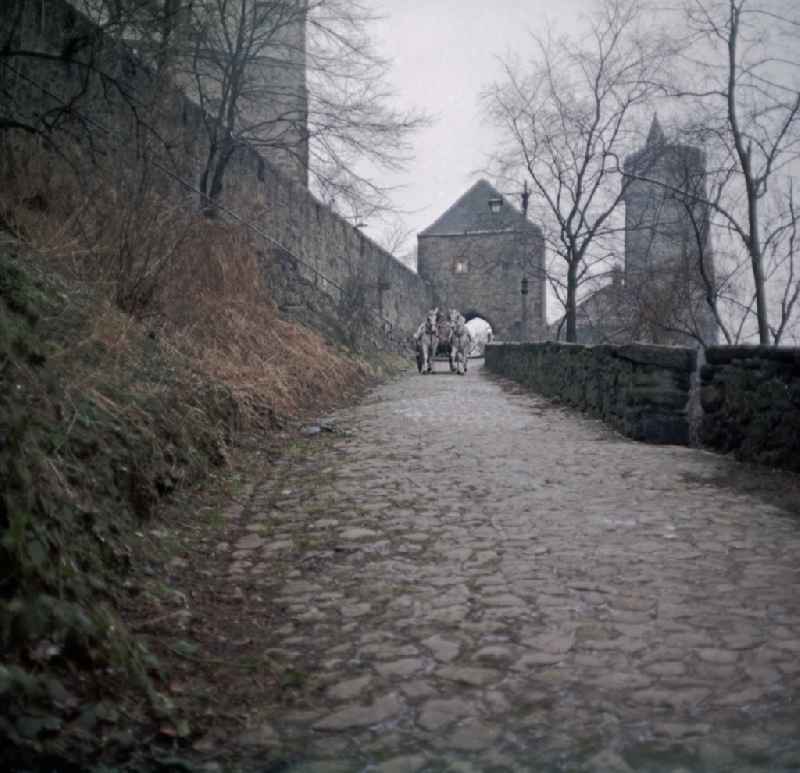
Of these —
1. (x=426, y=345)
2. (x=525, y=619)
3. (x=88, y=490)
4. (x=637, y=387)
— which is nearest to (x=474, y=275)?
(x=426, y=345)

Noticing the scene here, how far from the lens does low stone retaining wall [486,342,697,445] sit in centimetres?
626

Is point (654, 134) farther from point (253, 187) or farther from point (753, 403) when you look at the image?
point (753, 403)

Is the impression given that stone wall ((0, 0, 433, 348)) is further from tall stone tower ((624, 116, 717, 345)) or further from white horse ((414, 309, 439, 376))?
tall stone tower ((624, 116, 717, 345))

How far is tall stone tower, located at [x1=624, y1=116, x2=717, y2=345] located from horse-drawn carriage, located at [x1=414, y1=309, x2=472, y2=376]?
13.6ft

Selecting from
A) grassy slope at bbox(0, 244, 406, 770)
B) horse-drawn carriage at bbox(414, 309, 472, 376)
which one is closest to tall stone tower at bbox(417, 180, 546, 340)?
horse-drawn carriage at bbox(414, 309, 472, 376)

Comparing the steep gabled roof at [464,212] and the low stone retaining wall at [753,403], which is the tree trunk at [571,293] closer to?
the low stone retaining wall at [753,403]

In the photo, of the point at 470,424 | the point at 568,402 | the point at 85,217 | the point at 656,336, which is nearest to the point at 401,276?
the point at 656,336

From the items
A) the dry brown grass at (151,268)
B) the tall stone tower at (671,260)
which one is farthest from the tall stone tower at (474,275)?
the dry brown grass at (151,268)

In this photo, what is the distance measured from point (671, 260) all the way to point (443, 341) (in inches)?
233

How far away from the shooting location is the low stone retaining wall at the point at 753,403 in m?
4.80

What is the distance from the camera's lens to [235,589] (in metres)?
2.74

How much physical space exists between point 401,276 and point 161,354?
892 inches

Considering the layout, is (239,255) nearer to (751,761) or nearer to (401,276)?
(751,761)

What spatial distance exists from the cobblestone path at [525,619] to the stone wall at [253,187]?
4.22 m
